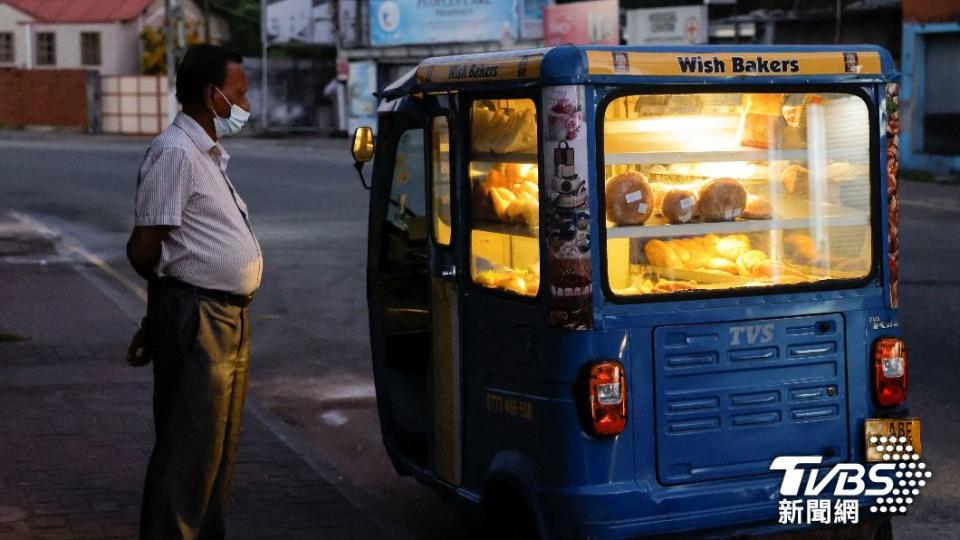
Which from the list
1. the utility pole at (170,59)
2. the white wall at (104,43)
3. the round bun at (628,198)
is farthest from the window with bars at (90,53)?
the round bun at (628,198)

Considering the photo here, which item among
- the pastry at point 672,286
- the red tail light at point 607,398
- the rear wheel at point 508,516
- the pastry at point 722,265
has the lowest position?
the rear wheel at point 508,516

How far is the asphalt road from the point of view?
7.41 meters

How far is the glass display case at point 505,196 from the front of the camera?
210 inches

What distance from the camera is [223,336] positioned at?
533cm

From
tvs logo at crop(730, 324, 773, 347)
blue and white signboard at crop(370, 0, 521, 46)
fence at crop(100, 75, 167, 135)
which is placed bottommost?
tvs logo at crop(730, 324, 773, 347)

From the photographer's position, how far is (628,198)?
17.2 feet

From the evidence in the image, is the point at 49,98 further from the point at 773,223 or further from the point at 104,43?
the point at 773,223

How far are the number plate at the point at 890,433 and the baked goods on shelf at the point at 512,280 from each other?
1.34m

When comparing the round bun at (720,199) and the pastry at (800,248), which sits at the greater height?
the round bun at (720,199)

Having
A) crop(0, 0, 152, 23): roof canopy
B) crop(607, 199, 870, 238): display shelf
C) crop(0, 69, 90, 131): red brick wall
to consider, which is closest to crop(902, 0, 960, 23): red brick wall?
crop(607, 199, 870, 238): display shelf

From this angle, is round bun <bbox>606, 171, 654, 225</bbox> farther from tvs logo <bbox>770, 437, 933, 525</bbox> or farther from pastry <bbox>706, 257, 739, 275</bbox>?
tvs logo <bbox>770, 437, 933, 525</bbox>

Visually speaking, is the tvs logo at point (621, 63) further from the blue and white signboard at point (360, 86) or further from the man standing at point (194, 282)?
the blue and white signboard at point (360, 86)

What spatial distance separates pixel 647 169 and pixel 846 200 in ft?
2.73

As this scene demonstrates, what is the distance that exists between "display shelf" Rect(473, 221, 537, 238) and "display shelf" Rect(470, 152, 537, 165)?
0.23 meters
